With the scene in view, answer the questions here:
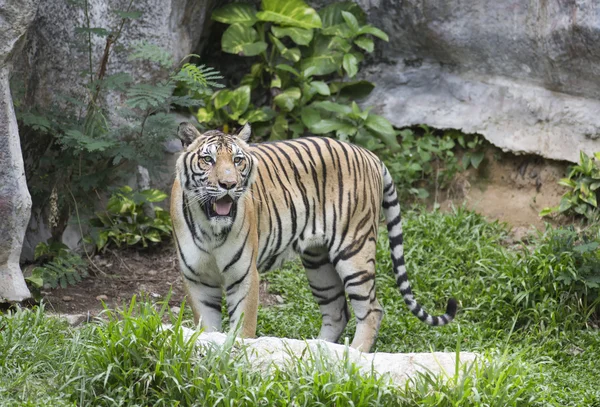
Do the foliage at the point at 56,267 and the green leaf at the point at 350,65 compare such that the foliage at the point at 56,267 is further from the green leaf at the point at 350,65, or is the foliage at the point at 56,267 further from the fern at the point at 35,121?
the green leaf at the point at 350,65

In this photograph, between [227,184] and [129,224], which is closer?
[227,184]

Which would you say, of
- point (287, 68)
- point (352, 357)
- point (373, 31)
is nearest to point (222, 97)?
point (287, 68)

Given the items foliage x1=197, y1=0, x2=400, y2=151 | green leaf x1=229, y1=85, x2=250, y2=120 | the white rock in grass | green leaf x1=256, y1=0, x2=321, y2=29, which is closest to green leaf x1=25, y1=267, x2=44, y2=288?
the white rock in grass

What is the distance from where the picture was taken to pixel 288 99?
9.11 m

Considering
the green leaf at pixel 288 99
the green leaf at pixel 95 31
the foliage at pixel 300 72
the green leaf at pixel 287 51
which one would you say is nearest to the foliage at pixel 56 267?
the green leaf at pixel 95 31

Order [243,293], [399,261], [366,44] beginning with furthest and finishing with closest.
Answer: [366,44], [399,261], [243,293]

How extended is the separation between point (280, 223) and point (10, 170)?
73.7 inches

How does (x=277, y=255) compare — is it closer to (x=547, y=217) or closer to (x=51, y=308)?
(x=51, y=308)

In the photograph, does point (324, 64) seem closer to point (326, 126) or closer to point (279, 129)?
point (326, 126)

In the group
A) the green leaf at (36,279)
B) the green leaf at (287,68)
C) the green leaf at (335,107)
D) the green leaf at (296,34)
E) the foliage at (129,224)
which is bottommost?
the green leaf at (36,279)

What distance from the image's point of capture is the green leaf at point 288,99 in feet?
29.9

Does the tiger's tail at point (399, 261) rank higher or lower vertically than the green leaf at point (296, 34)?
lower

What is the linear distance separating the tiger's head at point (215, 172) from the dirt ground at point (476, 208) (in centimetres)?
211

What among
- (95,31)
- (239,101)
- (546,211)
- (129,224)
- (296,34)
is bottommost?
(129,224)
